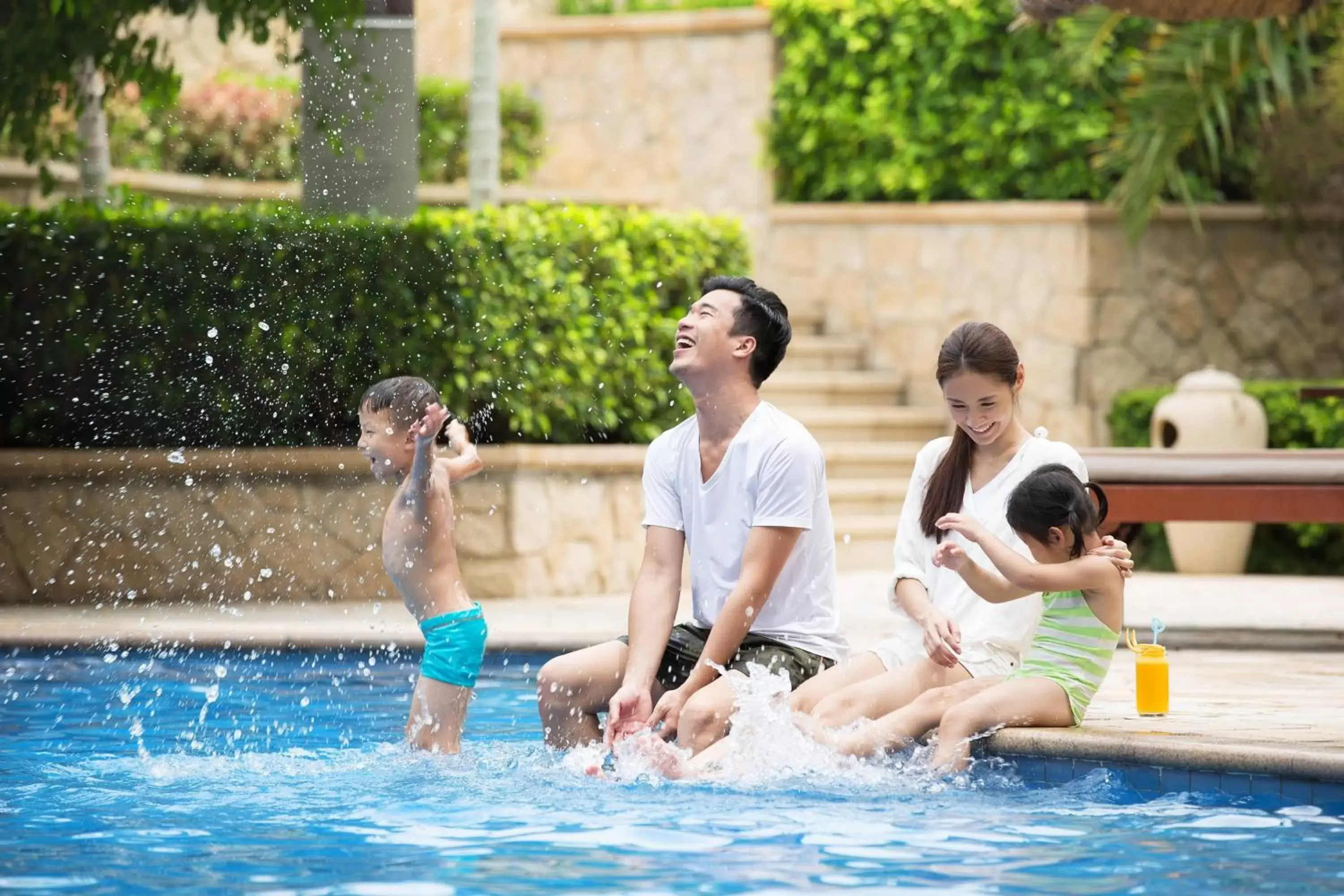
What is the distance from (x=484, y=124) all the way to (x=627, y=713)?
787cm

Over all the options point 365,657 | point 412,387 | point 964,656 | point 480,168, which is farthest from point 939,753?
point 480,168

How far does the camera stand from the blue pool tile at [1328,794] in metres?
4.97

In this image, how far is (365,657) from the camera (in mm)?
8359

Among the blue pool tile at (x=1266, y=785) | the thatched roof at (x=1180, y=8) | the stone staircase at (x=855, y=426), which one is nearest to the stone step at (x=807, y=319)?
the stone staircase at (x=855, y=426)

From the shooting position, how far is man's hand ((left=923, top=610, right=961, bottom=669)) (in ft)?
17.5

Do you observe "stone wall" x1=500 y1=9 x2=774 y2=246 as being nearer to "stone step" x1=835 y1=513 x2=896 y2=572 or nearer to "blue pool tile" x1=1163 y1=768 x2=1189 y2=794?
"stone step" x1=835 y1=513 x2=896 y2=572

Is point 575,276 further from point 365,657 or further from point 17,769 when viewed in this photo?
point 17,769

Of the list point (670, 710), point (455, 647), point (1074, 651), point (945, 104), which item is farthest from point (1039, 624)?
point (945, 104)

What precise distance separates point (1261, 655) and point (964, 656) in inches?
118

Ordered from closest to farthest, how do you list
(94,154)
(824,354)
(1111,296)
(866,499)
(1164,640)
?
(1164,640), (94,154), (866,499), (1111,296), (824,354)

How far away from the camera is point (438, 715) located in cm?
592

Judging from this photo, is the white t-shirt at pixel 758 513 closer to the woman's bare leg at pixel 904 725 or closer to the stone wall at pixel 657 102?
the woman's bare leg at pixel 904 725

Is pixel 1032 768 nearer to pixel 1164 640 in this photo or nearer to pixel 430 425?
pixel 430 425

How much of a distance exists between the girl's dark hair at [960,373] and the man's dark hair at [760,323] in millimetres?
482
